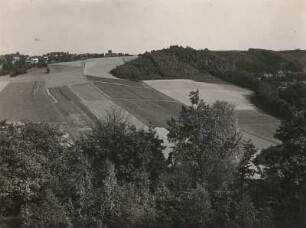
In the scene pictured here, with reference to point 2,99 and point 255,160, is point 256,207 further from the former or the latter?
point 2,99

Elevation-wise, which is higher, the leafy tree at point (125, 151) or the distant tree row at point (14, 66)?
the distant tree row at point (14, 66)

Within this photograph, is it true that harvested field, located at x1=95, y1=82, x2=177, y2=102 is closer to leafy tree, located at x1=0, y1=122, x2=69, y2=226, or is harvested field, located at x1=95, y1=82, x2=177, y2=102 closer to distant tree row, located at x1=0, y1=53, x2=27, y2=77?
distant tree row, located at x1=0, y1=53, x2=27, y2=77

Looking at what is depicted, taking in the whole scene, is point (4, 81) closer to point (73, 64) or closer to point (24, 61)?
point (24, 61)

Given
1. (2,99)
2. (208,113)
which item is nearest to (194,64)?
(2,99)

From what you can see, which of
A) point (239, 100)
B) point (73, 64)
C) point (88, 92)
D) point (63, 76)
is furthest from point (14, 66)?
point (239, 100)

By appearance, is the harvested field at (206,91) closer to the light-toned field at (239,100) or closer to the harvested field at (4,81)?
the light-toned field at (239,100)

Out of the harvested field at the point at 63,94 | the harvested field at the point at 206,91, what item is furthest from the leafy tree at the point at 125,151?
the harvested field at the point at 63,94
